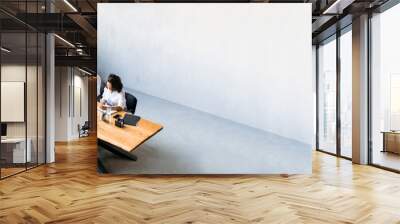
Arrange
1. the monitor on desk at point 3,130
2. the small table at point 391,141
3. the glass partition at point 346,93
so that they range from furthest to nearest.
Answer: the glass partition at point 346,93 → the small table at point 391,141 → the monitor on desk at point 3,130

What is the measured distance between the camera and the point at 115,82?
6.21 m

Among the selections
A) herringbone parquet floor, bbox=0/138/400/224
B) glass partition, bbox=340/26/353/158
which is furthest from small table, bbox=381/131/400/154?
glass partition, bbox=340/26/353/158

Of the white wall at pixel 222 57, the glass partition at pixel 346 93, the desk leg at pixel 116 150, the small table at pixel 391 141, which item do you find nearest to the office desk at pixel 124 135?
the desk leg at pixel 116 150

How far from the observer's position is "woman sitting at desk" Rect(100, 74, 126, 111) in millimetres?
6207

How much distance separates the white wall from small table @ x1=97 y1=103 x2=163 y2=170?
0.56 meters

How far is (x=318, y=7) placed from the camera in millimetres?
7715

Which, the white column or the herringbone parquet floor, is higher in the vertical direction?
the white column

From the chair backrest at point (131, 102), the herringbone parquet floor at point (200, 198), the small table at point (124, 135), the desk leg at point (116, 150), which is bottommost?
the herringbone parquet floor at point (200, 198)

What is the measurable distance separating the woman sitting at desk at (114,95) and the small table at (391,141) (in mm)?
5062

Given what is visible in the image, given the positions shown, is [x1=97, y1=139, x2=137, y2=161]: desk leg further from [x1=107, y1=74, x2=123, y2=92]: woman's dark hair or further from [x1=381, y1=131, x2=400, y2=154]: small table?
[x1=381, y1=131, x2=400, y2=154]: small table

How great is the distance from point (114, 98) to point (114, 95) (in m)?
0.05

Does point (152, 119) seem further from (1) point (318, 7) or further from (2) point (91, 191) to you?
(1) point (318, 7)

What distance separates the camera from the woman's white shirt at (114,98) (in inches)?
244

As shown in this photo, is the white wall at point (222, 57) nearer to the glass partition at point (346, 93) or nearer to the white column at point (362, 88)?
the white column at point (362, 88)
